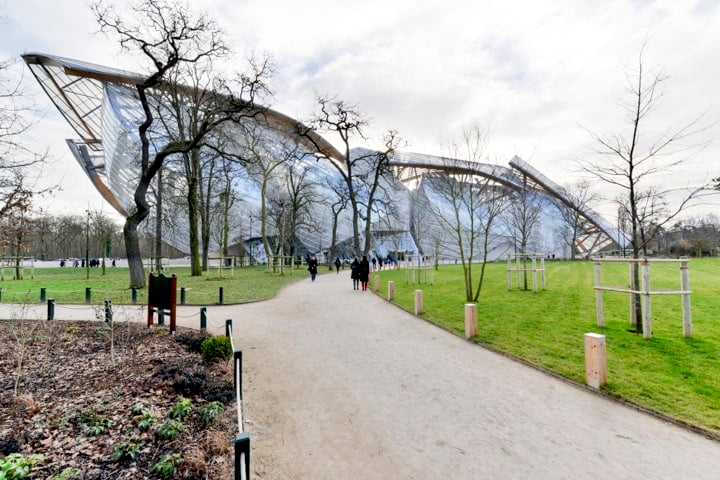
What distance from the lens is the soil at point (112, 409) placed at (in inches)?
127

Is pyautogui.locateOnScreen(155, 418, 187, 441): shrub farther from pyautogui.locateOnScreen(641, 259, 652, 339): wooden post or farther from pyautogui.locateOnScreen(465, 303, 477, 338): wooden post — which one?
pyautogui.locateOnScreen(641, 259, 652, 339): wooden post

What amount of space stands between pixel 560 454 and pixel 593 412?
1324 millimetres

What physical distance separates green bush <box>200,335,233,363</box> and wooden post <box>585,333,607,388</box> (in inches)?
236

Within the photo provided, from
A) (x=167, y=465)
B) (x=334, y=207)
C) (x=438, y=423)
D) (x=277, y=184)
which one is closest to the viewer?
(x=167, y=465)

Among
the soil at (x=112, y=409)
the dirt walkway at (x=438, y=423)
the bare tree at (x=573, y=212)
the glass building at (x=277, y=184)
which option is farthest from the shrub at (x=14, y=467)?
the bare tree at (x=573, y=212)

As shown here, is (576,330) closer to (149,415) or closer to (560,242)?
(149,415)

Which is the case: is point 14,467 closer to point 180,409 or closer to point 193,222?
point 180,409

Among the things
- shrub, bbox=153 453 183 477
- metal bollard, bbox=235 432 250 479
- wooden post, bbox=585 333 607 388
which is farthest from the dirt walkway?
metal bollard, bbox=235 432 250 479

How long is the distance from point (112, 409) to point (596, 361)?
6709 mm

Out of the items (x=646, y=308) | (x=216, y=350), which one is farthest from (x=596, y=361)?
(x=216, y=350)

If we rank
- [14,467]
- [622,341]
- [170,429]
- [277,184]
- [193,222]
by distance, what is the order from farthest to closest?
[277,184]
[193,222]
[622,341]
[170,429]
[14,467]

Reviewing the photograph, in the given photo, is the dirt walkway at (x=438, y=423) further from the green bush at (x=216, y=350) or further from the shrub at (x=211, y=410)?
the green bush at (x=216, y=350)

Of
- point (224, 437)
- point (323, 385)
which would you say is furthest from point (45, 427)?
point (323, 385)

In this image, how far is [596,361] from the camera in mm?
4953
